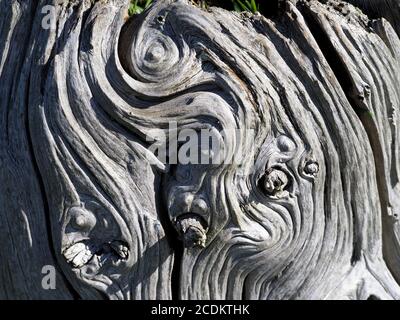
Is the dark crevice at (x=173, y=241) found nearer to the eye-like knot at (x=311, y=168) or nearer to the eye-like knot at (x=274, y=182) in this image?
the eye-like knot at (x=274, y=182)

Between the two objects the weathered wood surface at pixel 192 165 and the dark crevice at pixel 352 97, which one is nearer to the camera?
the weathered wood surface at pixel 192 165

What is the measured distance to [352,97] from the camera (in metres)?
3.24

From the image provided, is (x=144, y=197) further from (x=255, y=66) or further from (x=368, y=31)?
(x=368, y=31)

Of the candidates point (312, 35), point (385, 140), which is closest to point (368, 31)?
point (312, 35)

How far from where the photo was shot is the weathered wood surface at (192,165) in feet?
9.96

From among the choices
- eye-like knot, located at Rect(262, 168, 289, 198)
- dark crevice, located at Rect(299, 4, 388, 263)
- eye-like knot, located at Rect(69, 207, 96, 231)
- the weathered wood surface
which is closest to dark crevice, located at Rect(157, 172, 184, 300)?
the weathered wood surface

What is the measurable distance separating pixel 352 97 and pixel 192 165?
0.81 meters

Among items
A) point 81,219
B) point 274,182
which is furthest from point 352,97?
point 81,219

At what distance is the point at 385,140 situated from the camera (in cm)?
330

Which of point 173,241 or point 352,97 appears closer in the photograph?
point 173,241
